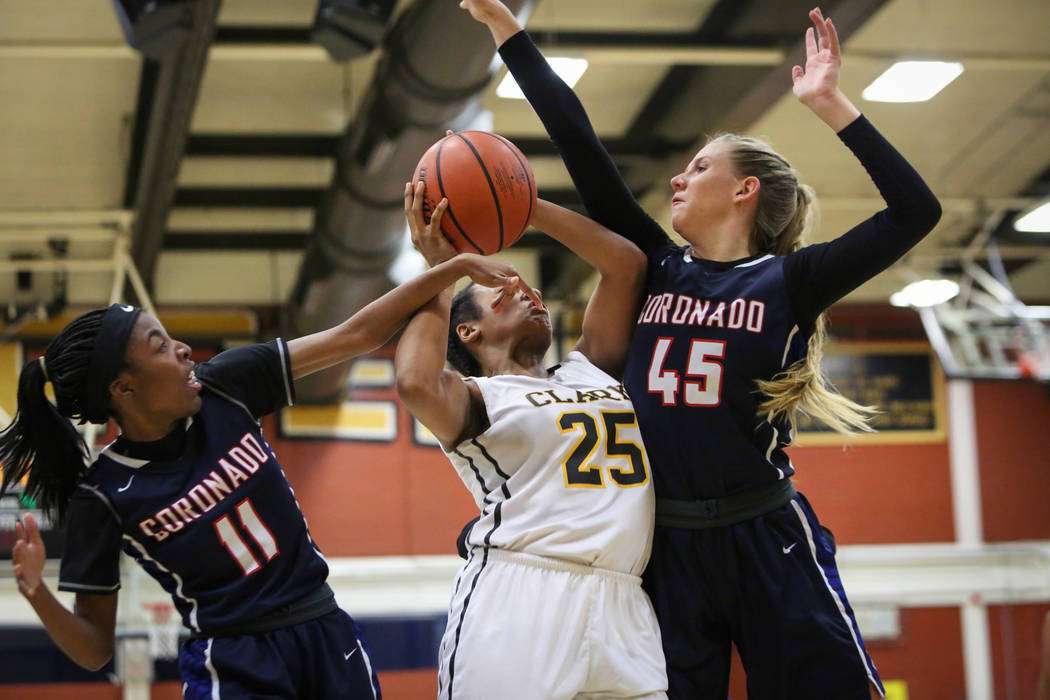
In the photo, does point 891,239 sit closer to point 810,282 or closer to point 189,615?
point 810,282

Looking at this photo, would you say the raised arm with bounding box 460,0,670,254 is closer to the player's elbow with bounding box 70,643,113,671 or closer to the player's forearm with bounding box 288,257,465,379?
the player's forearm with bounding box 288,257,465,379

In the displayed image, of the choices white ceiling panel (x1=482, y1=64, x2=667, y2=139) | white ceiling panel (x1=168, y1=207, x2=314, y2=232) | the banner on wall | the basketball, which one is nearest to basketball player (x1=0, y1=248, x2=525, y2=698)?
the basketball

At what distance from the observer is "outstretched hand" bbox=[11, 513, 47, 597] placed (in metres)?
2.77

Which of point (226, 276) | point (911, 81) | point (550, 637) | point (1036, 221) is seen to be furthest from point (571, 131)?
point (1036, 221)

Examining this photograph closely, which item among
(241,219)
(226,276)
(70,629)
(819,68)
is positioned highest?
(819,68)

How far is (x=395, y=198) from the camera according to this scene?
725cm

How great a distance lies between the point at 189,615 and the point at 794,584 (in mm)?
1419

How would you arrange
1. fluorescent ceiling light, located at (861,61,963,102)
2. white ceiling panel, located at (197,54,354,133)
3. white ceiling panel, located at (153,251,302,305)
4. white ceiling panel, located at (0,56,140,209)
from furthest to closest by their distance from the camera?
1. white ceiling panel, located at (153,251,302,305)
2. white ceiling panel, located at (197,54,354,133)
3. white ceiling panel, located at (0,56,140,209)
4. fluorescent ceiling light, located at (861,61,963,102)

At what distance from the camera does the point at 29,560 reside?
2783 millimetres

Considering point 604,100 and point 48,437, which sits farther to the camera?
point 604,100

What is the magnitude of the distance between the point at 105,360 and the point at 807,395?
167cm

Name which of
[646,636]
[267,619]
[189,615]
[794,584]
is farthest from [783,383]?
[189,615]

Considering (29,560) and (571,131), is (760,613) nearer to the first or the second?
(571,131)

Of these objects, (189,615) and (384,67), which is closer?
(189,615)
